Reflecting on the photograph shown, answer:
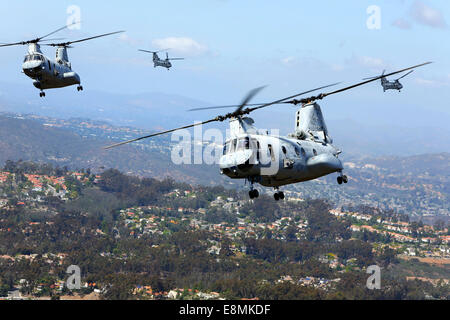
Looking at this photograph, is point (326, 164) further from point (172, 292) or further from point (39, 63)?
point (172, 292)

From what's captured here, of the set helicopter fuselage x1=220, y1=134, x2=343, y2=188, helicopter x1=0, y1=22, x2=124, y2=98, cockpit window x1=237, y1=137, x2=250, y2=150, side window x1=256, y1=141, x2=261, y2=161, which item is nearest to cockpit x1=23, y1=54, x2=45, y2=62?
helicopter x1=0, y1=22, x2=124, y2=98

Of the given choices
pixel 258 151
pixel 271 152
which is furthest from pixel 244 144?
pixel 271 152

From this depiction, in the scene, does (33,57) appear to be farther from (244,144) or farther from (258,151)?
(258,151)

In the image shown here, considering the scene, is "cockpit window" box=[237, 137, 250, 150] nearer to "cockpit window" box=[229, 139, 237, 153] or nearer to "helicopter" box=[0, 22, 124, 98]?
"cockpit window" box=[229, 139, 237, 153]

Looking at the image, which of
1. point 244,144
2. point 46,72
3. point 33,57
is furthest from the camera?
point 46,72

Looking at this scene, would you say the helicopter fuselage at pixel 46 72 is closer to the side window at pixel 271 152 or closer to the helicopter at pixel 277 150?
the helicopter at pixel 277 150

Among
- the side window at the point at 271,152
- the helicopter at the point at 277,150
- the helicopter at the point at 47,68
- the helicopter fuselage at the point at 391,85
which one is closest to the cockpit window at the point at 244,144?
the helicopter at the point at 277,150
